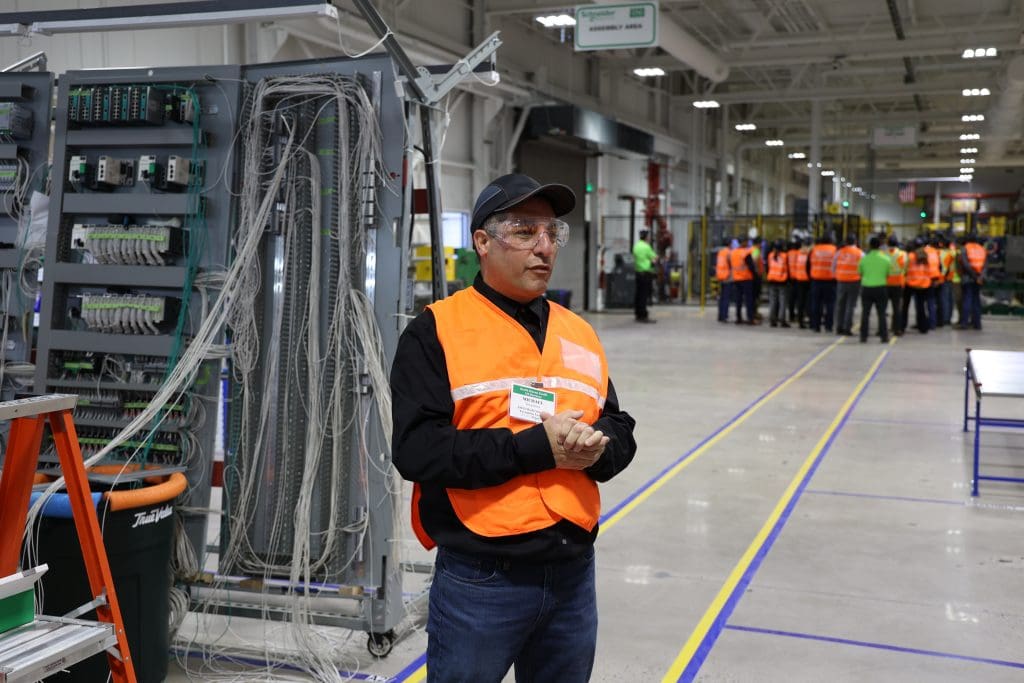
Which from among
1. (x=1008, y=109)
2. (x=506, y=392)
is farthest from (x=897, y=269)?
(x=506, y=392)

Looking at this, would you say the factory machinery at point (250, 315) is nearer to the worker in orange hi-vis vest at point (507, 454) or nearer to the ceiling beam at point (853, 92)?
the worker in orange hi-vis vest at point (507, 454)

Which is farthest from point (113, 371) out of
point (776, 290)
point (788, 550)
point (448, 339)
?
point (776, 290)

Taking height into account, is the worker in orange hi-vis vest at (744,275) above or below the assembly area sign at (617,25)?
below

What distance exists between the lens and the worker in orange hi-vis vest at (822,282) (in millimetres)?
17141

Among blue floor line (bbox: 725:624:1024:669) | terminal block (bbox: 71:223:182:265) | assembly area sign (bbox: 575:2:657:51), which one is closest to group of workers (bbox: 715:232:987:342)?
assembly area sign (bbox: 575:2:657:51)

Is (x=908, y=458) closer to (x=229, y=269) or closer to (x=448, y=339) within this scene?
(x=229, y=269)

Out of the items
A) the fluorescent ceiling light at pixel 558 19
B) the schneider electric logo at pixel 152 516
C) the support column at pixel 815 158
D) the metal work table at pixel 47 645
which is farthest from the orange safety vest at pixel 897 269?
the metal work table at pixel 47 645

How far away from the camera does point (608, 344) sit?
51.0 ft

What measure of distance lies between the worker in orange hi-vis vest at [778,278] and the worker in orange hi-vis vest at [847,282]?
131cm

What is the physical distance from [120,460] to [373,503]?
3.52 feet

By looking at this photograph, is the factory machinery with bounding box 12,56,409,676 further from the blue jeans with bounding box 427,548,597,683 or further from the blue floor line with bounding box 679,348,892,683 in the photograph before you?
the blue jeans with bounding box 427,548,597,683

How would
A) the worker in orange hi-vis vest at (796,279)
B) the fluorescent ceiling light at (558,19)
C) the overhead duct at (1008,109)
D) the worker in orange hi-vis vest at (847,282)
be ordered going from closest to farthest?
the fluorescent ceiling light at (558,19), the worker in orange hi-vis vest at (847,282), the overhead duct at (1008,109), the worker in orange hi-vis vest at (796,279)

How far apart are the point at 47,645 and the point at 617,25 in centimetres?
1144

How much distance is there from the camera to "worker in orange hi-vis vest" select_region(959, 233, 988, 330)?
57.2 ft
